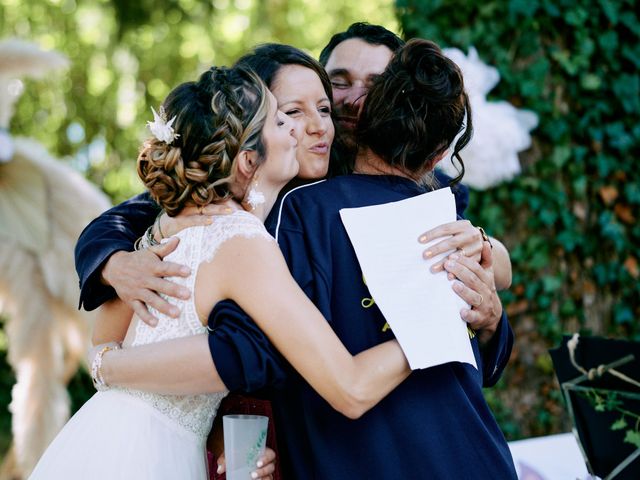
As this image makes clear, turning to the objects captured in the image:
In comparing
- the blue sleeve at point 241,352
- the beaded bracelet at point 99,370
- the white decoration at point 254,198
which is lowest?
the beaded bracelet at point 99,370

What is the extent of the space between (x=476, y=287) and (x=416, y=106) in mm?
430

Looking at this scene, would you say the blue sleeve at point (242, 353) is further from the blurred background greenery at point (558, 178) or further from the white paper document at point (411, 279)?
the blurred background greenery at point (558, 178)

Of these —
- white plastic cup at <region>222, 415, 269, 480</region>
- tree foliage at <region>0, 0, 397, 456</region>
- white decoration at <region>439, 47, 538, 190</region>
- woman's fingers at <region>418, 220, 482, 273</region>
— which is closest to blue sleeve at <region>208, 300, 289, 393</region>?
white plastic cup at <region>222, 415, 269, 480</region>

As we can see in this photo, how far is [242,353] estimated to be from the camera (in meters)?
1.62

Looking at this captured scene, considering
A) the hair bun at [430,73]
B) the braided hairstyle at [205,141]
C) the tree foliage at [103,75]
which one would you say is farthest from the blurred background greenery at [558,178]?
the tree foliage at [103,75]

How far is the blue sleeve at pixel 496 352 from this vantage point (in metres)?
2.05

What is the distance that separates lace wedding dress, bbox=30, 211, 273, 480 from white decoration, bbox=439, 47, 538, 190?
5.53 ft

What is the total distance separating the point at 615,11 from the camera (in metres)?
3.54

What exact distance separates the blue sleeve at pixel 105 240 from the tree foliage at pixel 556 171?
5.88 ft

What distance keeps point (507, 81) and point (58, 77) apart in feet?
15.0

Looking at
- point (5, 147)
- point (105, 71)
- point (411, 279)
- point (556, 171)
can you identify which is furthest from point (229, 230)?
point (105, 71)

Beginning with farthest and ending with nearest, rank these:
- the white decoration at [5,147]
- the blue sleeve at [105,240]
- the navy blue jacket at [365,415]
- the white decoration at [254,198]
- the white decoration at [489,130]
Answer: the white decoration at [5,147] → the white decoration at [489,130] → the blue sleeve at [105,240] → the white decoration at [254,198] → the navy blue jacket at [365,415]

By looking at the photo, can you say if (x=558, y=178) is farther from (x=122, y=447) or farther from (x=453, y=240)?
(x=122, y=447)

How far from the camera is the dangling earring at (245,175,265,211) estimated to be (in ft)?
6.07
